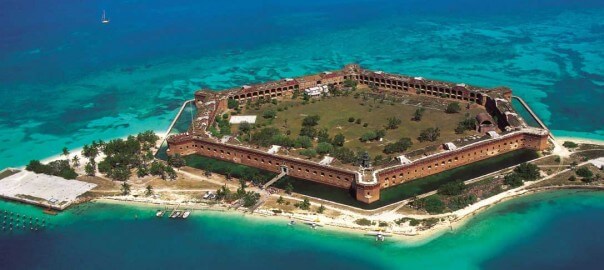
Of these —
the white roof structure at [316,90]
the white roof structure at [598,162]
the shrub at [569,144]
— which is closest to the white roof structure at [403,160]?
the white roof structure at [598,162]

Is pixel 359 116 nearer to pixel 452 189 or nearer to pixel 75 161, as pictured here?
pixel 452 189

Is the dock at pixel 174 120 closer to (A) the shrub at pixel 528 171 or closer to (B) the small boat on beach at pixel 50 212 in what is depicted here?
(B) the small boat on beach at pixel 50 212

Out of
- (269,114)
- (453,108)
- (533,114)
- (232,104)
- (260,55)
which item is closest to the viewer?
(533,114)

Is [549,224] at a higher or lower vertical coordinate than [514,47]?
lower

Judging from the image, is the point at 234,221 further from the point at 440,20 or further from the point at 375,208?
the point at 440,20

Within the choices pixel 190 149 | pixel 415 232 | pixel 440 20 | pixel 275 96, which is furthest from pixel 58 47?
pixel 415 232

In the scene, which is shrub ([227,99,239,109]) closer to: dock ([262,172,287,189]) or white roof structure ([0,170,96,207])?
dock ([262,172,287,189])

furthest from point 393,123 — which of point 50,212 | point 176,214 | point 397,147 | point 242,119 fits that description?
point 50,212
